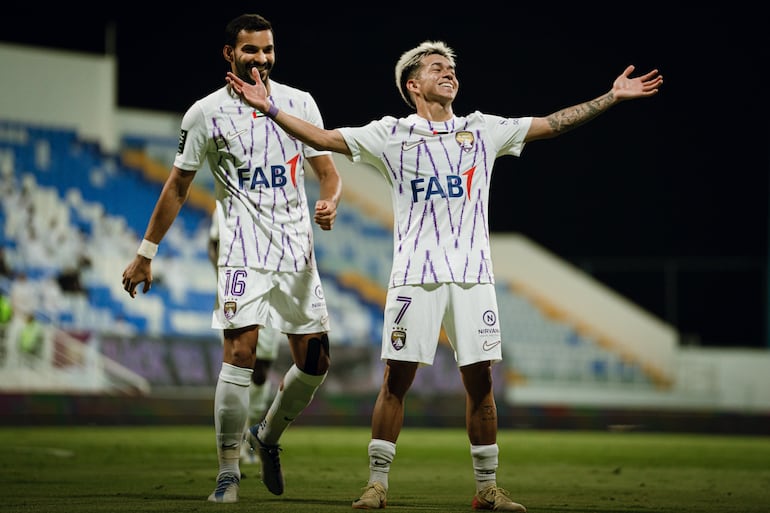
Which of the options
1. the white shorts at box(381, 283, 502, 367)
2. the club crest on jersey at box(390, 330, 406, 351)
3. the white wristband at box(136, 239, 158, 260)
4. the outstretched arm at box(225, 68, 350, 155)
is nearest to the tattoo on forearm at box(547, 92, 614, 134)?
the white shorts at box(381, 283, 502, 367)

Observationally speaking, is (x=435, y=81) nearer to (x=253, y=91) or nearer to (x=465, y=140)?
(x=465, y=140)

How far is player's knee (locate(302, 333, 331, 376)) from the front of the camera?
675cm

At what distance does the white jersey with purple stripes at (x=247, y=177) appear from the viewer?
21.3 feet

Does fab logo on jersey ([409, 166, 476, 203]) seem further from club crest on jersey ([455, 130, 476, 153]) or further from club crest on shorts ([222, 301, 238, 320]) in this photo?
Answer: club crest on shorts ([222, 301, 238, 320])

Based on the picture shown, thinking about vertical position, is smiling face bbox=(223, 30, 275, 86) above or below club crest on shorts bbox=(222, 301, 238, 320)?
above

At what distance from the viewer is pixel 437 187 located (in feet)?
20.1

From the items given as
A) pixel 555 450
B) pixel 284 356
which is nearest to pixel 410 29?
pixel 284 356

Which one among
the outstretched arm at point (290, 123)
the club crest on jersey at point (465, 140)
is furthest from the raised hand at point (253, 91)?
the club crest on jersey at point (465, 140)

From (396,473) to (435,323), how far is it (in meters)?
3.08

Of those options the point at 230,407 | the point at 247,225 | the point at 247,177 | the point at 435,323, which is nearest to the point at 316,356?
the point at 230,407

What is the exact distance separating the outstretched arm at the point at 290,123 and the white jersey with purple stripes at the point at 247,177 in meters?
0.35

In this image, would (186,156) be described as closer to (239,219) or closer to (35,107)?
(239,219)

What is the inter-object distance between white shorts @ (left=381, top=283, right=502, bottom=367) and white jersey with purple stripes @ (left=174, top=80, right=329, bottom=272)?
80cm

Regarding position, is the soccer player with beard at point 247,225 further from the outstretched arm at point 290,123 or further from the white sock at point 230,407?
the outstretched arm at point 290,123
